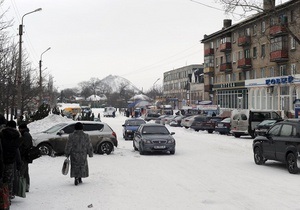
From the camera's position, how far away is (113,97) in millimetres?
166875

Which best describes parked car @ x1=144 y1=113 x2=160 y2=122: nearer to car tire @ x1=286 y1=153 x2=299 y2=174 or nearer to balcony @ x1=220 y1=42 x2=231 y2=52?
balcony @ x1=220 y1=42 x2=231 y2=52

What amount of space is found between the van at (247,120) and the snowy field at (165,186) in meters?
14.1

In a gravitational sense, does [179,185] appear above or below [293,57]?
below

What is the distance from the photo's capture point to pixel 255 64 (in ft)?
198

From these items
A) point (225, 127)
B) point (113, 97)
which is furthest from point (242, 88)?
point (113, 97)

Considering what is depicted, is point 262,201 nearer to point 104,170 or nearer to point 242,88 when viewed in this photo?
point 104,170

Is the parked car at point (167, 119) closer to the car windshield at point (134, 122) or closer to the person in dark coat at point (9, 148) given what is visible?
the car windshield at point (134, 122)

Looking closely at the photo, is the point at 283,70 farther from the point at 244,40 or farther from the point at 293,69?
the point at 244,40

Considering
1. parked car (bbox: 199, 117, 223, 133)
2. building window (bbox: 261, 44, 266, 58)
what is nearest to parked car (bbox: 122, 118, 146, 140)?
parked car (bbox: 199, 117, 223, 133)

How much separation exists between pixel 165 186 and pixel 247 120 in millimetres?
21184

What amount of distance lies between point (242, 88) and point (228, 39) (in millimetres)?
9682

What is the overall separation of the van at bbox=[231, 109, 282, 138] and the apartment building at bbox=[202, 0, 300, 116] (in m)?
8.45

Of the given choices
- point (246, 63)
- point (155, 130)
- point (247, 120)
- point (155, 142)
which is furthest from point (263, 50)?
point (155, 142)

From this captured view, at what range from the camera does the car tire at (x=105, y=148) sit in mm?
19469
